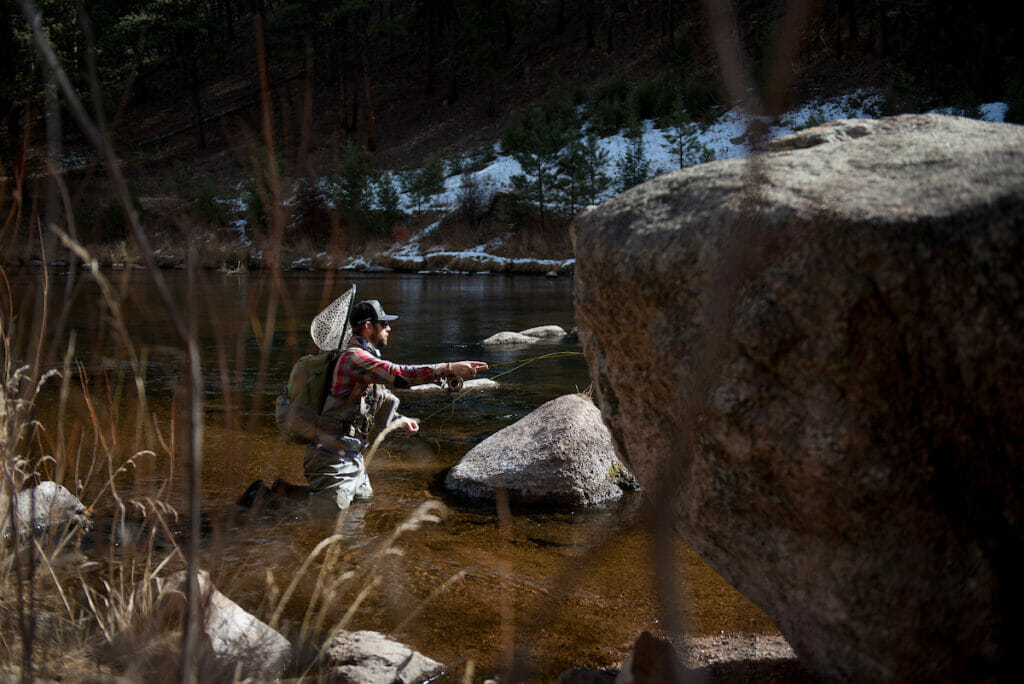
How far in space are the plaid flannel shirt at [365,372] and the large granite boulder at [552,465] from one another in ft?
2.98

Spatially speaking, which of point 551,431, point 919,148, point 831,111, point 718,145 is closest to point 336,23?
point 718,145

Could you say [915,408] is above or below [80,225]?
below

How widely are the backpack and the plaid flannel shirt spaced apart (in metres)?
0.09

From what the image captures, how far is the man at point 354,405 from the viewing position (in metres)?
5.30

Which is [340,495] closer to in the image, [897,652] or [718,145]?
[897,652]

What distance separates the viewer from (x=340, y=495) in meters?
5.37

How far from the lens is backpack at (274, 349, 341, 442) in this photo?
546cm

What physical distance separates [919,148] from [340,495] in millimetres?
4220

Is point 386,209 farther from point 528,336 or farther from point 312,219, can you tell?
point 528,336

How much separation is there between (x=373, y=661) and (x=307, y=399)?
8.75 feet

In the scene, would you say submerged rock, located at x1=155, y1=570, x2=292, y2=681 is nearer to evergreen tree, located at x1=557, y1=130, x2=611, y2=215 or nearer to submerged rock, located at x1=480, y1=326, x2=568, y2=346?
submerged rock, located at x1=480, y1=326, x2=568, y2=346

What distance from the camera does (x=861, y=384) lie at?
74.9 inches

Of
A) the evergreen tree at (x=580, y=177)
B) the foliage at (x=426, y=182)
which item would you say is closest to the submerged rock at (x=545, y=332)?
the evergreen tree at (x=580, y=177)

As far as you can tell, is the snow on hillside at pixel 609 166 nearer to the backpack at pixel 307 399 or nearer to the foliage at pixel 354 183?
the foliage at pixel 354 183
